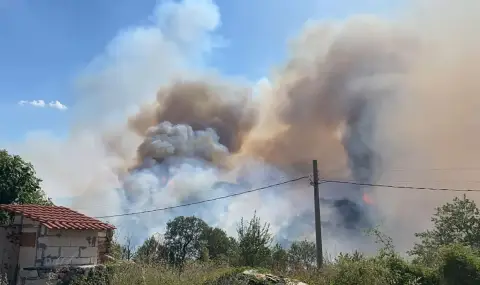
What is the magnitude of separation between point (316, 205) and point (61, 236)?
30.6 feet

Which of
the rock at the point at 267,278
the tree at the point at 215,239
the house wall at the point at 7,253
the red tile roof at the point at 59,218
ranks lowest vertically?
the rock at the point at 267,278

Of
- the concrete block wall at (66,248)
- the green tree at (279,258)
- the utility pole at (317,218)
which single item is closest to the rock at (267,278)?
the green tree at (279,258)

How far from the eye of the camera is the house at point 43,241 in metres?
13.8

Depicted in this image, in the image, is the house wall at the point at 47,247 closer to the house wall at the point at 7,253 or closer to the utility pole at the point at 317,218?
the house wall at the point at 7,253

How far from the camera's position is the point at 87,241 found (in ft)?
50.1

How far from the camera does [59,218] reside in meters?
14.9

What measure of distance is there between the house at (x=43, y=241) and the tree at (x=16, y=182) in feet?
18.1

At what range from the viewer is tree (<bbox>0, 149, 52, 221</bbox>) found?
2070 cm

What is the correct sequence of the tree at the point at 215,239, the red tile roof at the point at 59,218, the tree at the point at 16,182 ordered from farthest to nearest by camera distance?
the tree at the point at 215,239
the tree at the point at 16,182
the red tile roof at the point at 59,218

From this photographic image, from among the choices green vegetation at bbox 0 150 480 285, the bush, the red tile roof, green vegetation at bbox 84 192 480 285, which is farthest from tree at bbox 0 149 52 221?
the bush

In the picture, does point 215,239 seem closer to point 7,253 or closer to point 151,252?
point 7,253

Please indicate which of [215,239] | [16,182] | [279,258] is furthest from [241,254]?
[215,239]

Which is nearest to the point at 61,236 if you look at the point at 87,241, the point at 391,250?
the point at 87,241

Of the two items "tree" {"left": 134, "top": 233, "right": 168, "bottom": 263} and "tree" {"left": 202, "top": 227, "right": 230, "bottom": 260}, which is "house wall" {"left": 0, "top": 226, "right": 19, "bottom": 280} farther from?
"tree" {"left": 202, "top": 227, "right": 230, "bottom": 260}
